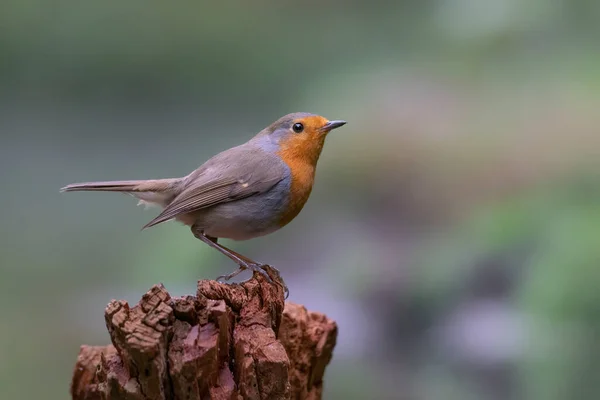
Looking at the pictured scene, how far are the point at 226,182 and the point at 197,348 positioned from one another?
0.93 m

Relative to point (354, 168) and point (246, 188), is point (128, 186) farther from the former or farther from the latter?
point (354, 168)

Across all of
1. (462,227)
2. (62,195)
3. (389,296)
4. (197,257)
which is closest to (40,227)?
(62,195)

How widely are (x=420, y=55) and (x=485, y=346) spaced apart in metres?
1.89

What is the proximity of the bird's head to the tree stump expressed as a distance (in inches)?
30.8

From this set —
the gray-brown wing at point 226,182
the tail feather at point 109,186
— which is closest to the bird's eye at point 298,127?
the gray-brown wing at point 226,182

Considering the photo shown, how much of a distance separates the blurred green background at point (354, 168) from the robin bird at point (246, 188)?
96 centimetres

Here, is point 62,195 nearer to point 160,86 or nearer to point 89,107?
point 89,107

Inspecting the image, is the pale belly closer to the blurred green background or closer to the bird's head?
the bird's head

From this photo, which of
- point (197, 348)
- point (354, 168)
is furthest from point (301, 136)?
point (197, 348)

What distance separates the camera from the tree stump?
6.63 ft

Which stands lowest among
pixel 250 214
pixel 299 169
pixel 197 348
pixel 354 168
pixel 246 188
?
pixel 197 348

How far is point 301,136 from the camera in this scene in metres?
2.98

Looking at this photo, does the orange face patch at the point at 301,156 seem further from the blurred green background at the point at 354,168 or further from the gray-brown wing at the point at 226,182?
the blurred green background at the point at 354,168

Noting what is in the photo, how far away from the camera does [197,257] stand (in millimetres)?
3791
